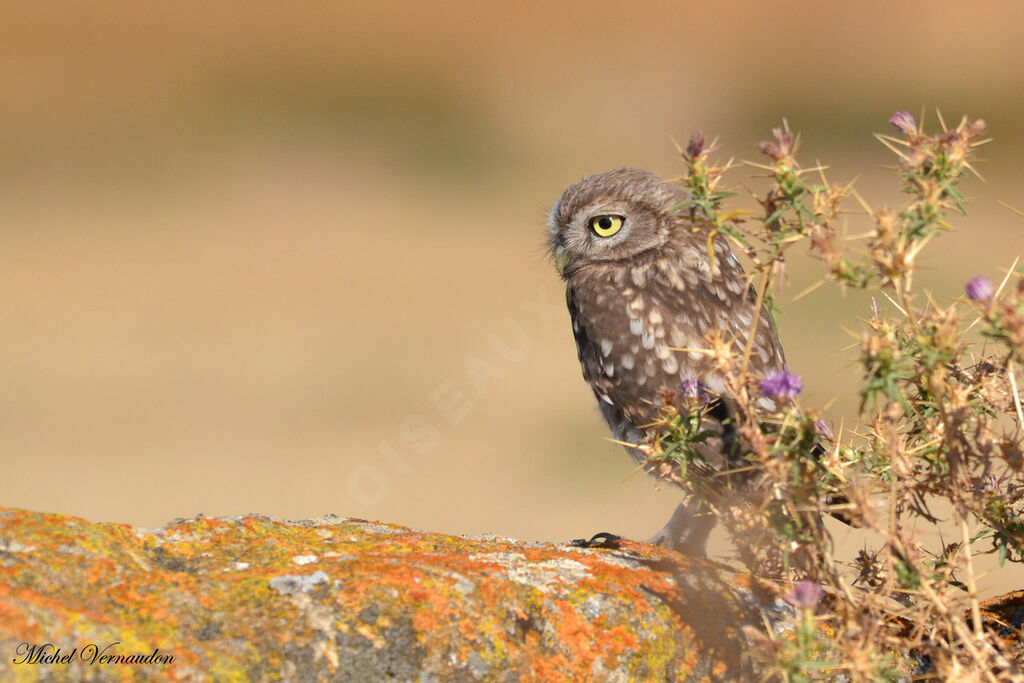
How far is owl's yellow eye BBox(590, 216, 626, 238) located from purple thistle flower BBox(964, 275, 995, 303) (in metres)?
3.08

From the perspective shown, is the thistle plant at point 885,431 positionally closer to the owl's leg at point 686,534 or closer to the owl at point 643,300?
the owl at point 643,300

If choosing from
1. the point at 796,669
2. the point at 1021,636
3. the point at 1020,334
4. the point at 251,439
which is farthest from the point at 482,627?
the point at 251,439

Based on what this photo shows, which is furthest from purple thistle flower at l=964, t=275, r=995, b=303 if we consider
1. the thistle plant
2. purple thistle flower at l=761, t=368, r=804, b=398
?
purple thistle flower at l=761, t=368, r=804, b=398

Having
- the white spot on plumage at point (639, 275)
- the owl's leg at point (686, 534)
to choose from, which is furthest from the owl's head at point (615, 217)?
the owl's leg at point (686, 534)

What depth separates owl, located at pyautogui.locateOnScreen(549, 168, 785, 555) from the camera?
15.2 feet

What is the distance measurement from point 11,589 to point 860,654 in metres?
1.87

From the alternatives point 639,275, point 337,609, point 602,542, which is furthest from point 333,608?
point 639,275

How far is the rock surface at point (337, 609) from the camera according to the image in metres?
2.30

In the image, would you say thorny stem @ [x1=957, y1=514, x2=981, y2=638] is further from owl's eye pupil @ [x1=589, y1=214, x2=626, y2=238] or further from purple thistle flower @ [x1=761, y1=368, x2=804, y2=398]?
owl's eye pupil @ [x1=589, y1=214, x2=626, y2=238]

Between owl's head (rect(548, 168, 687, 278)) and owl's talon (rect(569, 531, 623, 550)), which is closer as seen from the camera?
owl's talon (rect(569, 531, 623, 550))

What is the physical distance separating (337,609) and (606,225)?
10.7 feet

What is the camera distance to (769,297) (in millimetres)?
2588
